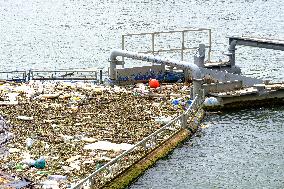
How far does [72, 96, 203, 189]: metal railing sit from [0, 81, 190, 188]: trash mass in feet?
Result: 2.17

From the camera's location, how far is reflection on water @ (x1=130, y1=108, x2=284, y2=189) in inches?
1030

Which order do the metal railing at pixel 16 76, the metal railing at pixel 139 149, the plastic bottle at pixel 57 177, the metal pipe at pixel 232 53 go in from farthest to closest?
the metal pipe at pixel 232 53 → the metal railing at pixel 16 76 → the plastic bottle at pixel 57 177 → the metal railing at pixel 139 149

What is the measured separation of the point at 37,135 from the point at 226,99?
422 inches

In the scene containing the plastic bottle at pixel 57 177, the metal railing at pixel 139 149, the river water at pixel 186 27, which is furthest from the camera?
the river water at pixel 186 27

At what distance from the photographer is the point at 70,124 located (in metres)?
31.1

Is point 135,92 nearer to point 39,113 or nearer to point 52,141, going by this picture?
point 39,113

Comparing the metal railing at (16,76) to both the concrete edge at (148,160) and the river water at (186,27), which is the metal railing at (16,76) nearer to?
the river water at (186,27)

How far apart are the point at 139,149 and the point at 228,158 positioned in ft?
12.8

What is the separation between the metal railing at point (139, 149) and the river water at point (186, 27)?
29.8 inches

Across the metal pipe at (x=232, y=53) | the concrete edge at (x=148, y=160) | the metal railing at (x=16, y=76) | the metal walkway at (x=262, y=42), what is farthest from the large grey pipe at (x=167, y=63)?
the metal walkway at (x=262, y=42)

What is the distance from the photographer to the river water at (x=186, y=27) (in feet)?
89.5

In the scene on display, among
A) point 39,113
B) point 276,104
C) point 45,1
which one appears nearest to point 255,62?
point 276,104

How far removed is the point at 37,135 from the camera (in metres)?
29.2

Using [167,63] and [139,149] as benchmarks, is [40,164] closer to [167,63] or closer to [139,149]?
[139,149]
